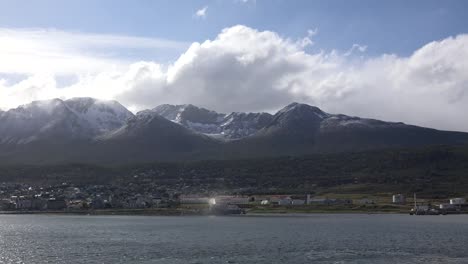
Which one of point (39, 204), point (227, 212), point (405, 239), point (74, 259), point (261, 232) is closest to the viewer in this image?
point (74, 259)

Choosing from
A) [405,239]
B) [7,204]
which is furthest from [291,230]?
[7,204]

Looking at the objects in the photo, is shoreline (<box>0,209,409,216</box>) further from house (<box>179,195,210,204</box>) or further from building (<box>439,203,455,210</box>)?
house (<box>179,195,210,204</box>)

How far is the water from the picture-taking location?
67.1 metres

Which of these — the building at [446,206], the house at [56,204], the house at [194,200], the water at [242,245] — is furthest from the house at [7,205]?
the building at [446,206]

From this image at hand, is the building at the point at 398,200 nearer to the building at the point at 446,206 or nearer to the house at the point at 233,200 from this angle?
the building at the point at 446,206

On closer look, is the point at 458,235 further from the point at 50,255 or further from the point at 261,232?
the point at 50,255

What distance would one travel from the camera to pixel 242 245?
81.3 meters

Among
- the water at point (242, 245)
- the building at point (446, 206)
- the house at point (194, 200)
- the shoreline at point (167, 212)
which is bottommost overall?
the water at point (242, 245)

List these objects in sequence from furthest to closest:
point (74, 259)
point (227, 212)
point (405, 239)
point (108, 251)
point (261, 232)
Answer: point (227, 212) → point (261, 232) → point (405, 239) → point (108, 251) → point (74, 259)

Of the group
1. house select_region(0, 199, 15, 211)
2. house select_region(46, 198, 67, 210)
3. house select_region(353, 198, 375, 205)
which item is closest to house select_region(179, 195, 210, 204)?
house select_region(46, 198, 67, 210)

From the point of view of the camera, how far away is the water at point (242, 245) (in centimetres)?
6706

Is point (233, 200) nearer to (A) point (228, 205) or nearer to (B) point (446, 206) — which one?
(A) point (228, 205)

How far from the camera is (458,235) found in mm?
96125

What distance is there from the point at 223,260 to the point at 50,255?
1929 centimetres
